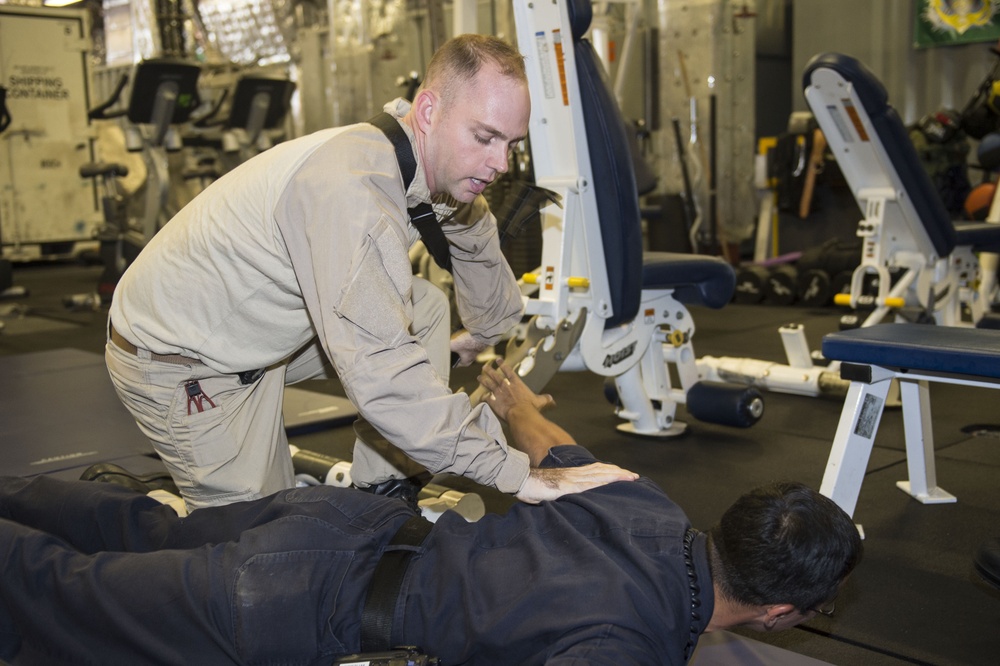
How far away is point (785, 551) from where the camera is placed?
1.36m

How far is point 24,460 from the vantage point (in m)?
3.06

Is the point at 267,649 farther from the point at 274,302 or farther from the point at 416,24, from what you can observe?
the point at 416,24

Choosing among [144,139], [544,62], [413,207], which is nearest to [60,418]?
[544,62]

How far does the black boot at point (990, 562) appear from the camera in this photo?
1.82 metres

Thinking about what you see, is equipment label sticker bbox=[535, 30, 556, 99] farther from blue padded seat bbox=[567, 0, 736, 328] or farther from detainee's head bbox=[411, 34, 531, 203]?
detainee's head bbox=[411, 34, 531, 203]

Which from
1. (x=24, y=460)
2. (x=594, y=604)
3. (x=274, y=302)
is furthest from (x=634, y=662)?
(x=24, y=460)

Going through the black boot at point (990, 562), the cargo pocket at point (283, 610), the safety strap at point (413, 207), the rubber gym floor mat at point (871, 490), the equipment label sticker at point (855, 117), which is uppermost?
the equipment label sticker at point (855, 117)

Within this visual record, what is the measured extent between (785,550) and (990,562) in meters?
0.75

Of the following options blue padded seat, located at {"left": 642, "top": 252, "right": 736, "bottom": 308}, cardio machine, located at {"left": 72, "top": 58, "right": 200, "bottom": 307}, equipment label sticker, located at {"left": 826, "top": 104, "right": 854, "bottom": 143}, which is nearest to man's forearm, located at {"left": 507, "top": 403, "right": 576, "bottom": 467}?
blue padded seat, located at {"left": 642, "top": 252, "right": 736, "bottom": 308}

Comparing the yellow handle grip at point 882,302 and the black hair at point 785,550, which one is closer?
the black hair at point 785,550

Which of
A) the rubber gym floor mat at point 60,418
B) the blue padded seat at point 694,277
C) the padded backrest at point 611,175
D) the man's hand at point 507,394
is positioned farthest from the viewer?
the blue padded seat at point 694,277

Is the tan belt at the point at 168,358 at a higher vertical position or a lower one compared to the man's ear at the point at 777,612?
higher

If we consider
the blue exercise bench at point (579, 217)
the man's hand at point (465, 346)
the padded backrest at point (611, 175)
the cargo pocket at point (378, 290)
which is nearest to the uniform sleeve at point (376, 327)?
the cargo pocket at point (378, 290)

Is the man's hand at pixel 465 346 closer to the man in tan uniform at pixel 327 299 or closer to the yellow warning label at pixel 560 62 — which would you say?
the man in tan uniform at pixel 327 299
